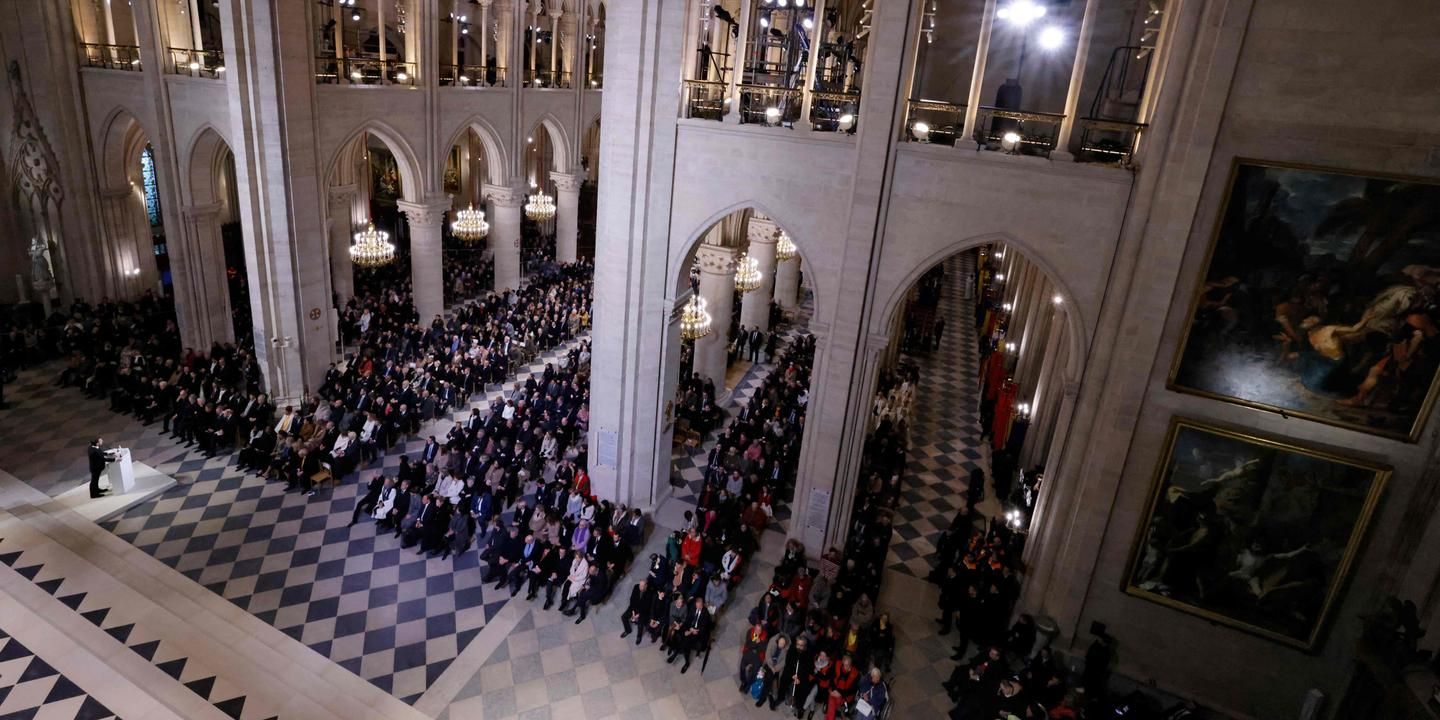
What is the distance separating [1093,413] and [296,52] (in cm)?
1538

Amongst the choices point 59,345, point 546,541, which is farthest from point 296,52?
point 546,541

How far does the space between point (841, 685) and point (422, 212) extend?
15788 millimetres

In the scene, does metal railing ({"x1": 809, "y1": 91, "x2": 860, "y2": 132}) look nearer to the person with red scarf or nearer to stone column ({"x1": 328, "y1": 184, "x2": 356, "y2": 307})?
the person with red scarf

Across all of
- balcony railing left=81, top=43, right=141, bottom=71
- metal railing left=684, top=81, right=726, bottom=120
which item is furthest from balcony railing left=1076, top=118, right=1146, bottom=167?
balcony railing left=81, top=43, right=141, bottom=71

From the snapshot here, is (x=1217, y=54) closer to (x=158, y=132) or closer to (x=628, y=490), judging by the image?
(x=628, y=490)

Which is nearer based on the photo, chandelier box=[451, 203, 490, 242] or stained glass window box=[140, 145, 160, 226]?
chandelier box=[451, 203, 490, 242]

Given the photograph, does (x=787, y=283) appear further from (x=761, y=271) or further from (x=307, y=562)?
(x=307, y=562)

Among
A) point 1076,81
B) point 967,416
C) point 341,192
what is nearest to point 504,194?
point 341,192

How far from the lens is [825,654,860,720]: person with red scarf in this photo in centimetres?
910

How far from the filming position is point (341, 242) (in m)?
21.6

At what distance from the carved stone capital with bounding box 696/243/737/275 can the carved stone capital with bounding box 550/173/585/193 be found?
955 cm

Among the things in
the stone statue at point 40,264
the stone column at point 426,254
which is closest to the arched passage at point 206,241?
the stone column at point 426,254

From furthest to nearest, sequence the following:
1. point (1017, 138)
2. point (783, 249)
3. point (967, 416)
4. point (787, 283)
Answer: point (787, 283), point (783, 249), point (967, 416), point (1017, 138)

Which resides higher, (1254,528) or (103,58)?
(103,58)
